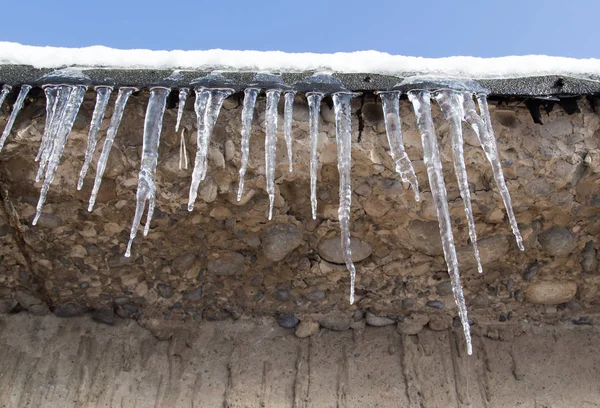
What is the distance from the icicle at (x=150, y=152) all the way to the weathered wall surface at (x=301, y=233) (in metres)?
0.09

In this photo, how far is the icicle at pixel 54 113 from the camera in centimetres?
230

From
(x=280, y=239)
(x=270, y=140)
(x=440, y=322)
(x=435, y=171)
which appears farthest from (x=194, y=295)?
(x=435, y=171)

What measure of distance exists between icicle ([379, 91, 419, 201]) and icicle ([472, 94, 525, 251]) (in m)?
0.25

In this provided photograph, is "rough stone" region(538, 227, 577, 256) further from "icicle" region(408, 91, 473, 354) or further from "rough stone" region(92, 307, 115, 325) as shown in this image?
"rough stone" region(92, 307, 115, 325)

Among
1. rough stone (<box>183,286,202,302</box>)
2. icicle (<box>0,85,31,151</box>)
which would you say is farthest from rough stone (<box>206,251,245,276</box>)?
icicle (<box>0,85,31,151</box>)

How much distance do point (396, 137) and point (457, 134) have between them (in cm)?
22

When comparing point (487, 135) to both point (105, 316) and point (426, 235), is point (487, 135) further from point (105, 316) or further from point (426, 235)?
point (105, 316)

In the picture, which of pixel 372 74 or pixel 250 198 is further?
pixel 250 198

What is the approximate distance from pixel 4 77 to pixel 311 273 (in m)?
1.46

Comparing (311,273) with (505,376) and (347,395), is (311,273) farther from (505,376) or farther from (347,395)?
Result: (505,376)

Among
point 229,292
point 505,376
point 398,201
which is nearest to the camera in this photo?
point 398,201

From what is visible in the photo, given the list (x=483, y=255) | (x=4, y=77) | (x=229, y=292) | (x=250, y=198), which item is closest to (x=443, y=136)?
(x=483, y=255)

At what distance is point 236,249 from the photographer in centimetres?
274

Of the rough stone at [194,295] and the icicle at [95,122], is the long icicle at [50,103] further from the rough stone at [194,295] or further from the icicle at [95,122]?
the rough stone at [194,295]
